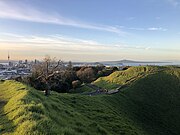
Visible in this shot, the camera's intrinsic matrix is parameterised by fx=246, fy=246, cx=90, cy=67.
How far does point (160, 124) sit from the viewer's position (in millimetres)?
43531

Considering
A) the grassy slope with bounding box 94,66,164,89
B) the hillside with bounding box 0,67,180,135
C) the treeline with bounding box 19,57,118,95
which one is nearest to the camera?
the hillside with bounding box 0,67,180,135

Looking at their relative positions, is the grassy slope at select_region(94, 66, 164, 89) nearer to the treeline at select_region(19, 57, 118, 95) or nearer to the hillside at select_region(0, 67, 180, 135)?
the hillside at select_region(0, 67, 180, 135)

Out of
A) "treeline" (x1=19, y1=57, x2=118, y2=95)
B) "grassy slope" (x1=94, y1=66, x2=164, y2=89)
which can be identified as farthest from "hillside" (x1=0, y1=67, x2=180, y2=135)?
"treeline" (x1=19, y1=57, x2=118, y2=95)

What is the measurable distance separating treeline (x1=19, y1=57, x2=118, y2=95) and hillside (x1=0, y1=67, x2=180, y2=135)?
3.52 meters

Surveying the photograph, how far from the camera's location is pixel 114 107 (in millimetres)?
42125

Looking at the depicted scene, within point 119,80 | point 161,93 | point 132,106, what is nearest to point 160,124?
point 132,106

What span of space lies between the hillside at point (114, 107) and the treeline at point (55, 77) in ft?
11.5

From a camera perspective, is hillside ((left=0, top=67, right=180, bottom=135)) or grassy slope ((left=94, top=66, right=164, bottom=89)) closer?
hillside ((left=0, top=67, right=180, bottom=135))

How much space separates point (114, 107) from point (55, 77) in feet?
39.9

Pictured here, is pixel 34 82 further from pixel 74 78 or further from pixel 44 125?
pixel 44 125

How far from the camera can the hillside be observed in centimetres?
1799

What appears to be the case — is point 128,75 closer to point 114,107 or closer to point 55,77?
point 114,107

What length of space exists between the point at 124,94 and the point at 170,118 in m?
11.7

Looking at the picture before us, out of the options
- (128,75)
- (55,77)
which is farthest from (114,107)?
(128,75)
